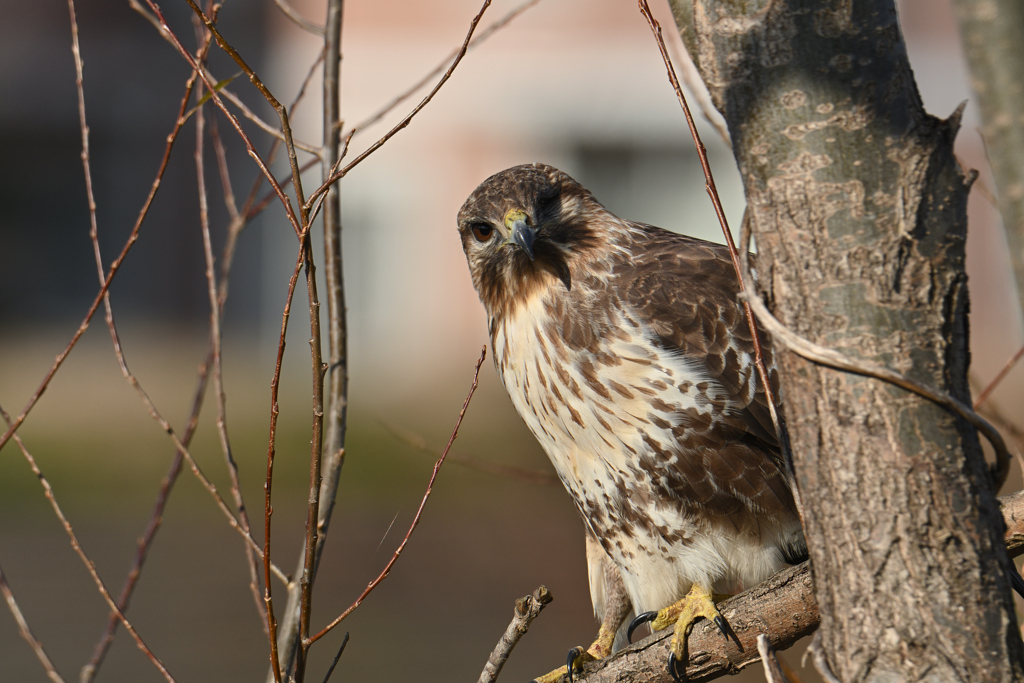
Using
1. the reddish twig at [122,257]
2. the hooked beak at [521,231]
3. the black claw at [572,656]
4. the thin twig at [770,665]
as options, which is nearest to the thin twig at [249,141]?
the reddish twig at [122,257]

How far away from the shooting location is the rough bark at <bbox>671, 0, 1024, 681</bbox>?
124 cm

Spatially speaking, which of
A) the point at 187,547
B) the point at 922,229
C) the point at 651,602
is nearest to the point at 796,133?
the point at 922,229

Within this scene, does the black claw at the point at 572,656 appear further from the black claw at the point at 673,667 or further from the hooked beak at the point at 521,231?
the hooked beak at the point at 521,231

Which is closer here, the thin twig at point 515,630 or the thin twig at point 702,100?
the thin twig at point 702,100

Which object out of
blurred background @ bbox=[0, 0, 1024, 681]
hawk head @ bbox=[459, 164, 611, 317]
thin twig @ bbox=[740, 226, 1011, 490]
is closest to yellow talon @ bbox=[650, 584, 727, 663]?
hawk head @ bbox=[459, 164, 611, 317]

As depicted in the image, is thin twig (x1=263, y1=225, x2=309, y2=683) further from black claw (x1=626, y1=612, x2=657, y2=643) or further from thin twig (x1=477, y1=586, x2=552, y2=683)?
black claw (x1=626, y1=612, x2=657, y2=643)

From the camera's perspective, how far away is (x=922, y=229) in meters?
1.25

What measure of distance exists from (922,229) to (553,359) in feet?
3.71

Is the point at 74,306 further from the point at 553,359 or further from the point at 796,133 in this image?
the point at 796,133

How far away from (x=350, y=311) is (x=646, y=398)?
37.6 feet

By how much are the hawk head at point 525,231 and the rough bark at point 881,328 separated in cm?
106

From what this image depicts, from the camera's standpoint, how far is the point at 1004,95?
215cm

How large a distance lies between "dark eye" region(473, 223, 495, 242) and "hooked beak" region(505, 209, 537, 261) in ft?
0.47

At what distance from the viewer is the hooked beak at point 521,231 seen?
2297mm
